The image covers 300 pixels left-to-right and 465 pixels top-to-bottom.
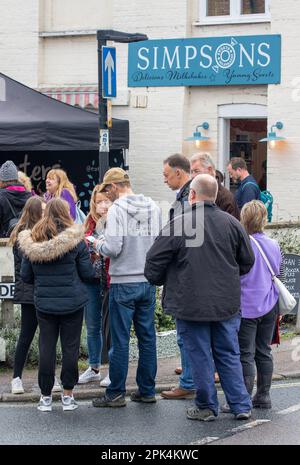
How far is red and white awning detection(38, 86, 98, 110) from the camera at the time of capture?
723 inches

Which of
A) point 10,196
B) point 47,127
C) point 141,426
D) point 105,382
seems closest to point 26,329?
point 105,382

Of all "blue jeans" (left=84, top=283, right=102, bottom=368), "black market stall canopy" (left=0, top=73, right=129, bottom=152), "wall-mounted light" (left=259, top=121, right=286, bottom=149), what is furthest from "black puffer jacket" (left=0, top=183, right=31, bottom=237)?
"wall-mounted light" (left=259, top=121, right=286, bottom=149)

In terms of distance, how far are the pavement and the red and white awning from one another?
7762 millimetres

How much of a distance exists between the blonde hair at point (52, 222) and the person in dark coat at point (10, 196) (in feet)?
8.13

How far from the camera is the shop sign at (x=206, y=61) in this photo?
676 inches

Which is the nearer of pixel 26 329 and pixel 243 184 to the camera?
pixel 26 329

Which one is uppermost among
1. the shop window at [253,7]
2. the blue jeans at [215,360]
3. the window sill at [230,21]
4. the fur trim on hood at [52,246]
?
the shop window at [253,7]

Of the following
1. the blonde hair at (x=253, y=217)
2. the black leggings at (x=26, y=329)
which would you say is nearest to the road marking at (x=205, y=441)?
the blonde hair at (x=253, y=217)

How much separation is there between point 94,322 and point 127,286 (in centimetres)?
111

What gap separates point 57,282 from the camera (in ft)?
29.0

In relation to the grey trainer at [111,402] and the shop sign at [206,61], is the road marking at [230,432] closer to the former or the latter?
the grey trainer at [111,402]

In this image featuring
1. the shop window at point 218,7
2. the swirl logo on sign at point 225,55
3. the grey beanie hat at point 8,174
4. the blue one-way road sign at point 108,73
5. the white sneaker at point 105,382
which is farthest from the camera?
the shop window at point 218,7

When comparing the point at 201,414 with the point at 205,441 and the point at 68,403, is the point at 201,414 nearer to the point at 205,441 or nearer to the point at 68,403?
the point at 205,441

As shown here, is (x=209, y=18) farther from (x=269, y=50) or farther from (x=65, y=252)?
(x=65, y=252)
